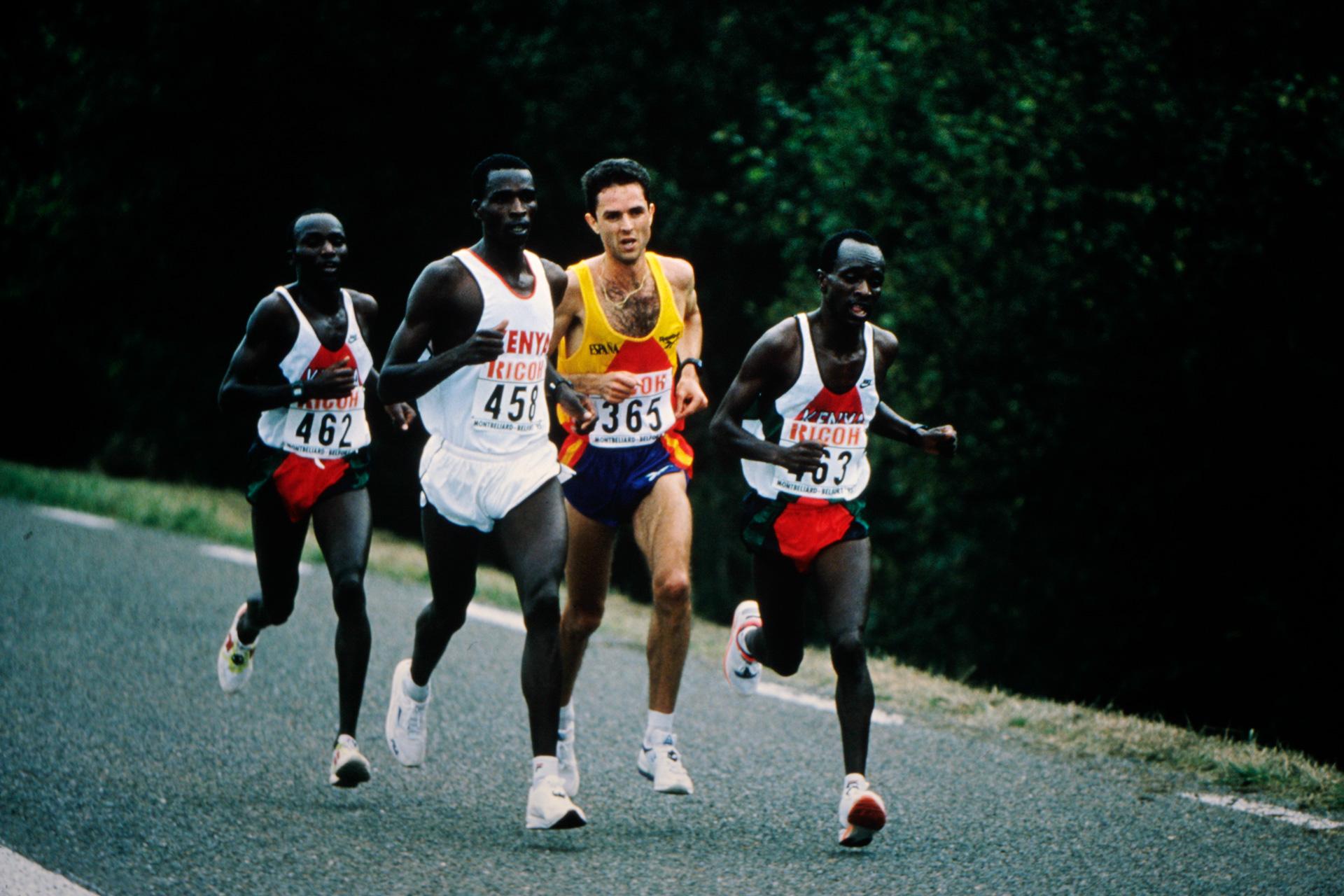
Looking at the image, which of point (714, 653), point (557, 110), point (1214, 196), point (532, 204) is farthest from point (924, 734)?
point (557, 110)

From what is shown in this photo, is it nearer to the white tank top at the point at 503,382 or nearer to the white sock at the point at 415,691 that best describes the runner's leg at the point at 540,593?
the white tank top at the point at 503,382

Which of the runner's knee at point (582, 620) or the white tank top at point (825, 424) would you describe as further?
the runner's knee at point (582, 620)

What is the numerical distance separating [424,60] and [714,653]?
1323 centimetres

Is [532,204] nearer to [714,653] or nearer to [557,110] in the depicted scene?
[714,653]

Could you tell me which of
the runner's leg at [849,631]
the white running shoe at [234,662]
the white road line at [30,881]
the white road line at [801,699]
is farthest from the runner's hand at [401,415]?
the white road line at [30,881]

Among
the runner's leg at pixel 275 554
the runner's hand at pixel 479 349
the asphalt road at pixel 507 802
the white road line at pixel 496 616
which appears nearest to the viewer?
the asphalt road at pixel 507 802

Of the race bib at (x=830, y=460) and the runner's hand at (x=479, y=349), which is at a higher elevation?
the runner's hand at (x=479, y=349)

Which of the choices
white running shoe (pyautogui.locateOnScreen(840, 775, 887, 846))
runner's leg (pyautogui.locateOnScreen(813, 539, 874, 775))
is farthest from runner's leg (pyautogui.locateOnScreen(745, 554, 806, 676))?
white running shoe (pyautogui.locateOnScreen(840, 775, 887, 846))

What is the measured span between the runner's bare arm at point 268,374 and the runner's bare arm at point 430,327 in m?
0.68

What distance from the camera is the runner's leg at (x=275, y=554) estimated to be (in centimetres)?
726

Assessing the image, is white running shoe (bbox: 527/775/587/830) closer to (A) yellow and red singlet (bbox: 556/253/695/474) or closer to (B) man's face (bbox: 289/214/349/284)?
(A) yellow and red singlet (bbox: 556/253/695/474)

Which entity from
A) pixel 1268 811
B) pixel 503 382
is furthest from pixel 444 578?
pixel 1268 811

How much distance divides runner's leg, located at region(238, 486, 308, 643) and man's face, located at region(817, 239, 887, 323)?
2.41 metres

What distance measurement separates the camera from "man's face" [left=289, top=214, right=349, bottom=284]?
715cm
